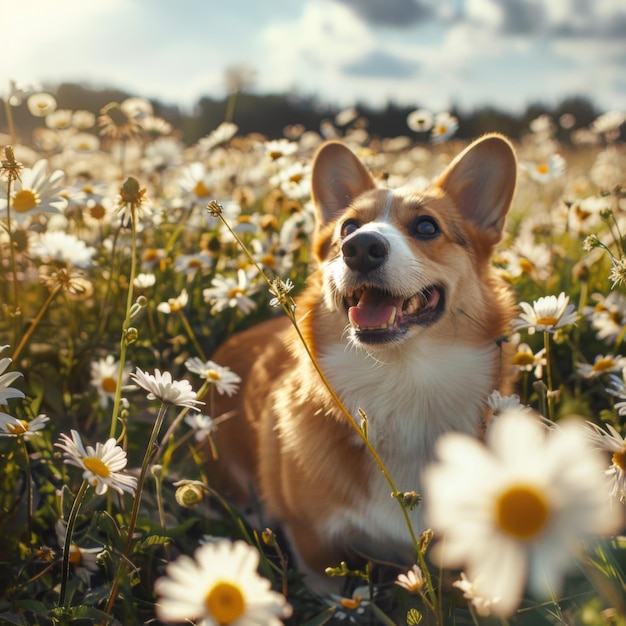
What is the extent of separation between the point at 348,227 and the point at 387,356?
0.54 meters

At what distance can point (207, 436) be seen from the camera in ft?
9.86

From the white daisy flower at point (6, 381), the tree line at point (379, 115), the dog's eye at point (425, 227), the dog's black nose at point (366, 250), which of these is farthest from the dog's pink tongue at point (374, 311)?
the tree line at point (379, 115)

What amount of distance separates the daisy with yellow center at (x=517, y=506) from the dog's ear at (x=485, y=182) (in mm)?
2066

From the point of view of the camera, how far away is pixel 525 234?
4.80 metres

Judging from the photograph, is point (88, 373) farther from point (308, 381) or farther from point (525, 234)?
point (525, 234)

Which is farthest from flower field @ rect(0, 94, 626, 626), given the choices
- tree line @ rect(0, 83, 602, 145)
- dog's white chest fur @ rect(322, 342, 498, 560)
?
tree line @ rect(0, 83, 602, 145)

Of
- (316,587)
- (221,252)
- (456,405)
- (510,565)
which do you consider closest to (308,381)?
(456,405)

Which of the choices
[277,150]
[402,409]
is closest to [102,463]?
[402,409]

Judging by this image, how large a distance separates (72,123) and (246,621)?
3.99 meters

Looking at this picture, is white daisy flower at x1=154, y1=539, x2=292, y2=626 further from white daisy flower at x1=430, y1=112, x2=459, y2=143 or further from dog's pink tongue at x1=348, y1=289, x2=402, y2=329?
white daisy flower at x1=430, y1=112, x2=459, y2=143

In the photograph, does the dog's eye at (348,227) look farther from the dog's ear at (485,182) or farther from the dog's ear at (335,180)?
the dog's ear at (485,182)

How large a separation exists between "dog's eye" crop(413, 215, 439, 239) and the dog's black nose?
39 cm

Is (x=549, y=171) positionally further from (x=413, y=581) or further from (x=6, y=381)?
(x=6, y=381)

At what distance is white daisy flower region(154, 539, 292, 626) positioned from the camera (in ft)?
2.91
